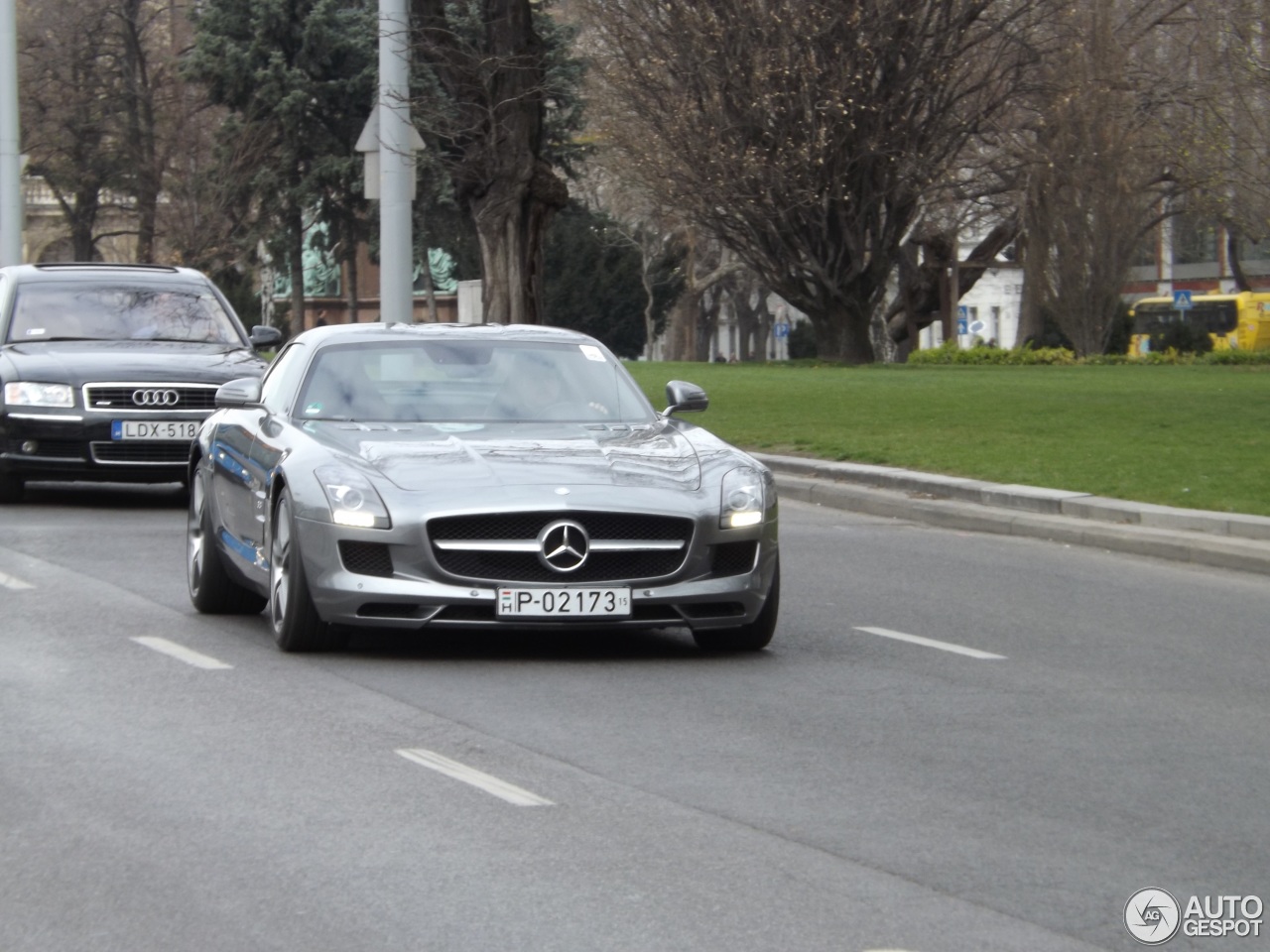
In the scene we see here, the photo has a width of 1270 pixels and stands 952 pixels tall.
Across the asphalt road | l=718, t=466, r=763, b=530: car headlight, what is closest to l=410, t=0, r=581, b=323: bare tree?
the asphalt road

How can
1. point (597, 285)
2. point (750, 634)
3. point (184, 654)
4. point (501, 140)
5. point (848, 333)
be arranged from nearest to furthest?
point (184, 654) → point (750, 634) → point (501, 140) → point (848, 333) → point (597, 285)

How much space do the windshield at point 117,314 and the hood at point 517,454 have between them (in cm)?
740

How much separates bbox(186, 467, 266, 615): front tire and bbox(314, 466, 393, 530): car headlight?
1573 mm

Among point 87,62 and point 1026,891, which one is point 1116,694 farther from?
point 87,62

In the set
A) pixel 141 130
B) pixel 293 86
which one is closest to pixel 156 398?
pixel 141 130

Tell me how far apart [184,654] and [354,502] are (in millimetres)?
1088

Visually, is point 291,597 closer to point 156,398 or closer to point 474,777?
point 474,777

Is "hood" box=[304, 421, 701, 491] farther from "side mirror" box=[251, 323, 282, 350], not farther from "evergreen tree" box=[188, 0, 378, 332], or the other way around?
"evergreen tree" box=[188, 0, 378, 332]

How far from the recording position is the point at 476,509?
27.0 feet

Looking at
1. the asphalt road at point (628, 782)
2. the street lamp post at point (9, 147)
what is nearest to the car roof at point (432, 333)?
the asphalt road at point (628, 782)

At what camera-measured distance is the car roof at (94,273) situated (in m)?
16.9

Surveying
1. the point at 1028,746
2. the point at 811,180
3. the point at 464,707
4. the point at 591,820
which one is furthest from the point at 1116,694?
the point at 811,180

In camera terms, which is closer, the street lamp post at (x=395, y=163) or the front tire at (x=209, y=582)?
the front tire at (x=209, y=582)

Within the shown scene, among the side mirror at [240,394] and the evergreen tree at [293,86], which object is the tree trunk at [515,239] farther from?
the evergreen tree at [293,86]
